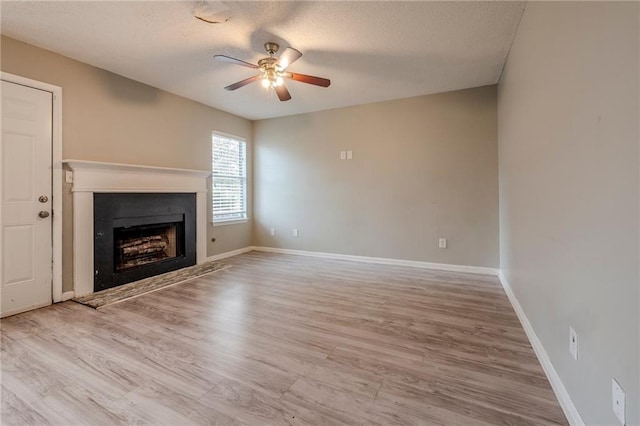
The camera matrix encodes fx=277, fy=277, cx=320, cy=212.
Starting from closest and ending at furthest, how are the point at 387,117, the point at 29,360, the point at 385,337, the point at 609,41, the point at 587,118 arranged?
the point at 609,41 < the point at 587,118 < the point at 29,360 < the point at 385,337 < the point at 387,117

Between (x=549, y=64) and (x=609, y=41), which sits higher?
(x=549, y=64)

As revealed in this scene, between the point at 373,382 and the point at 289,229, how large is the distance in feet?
12.2

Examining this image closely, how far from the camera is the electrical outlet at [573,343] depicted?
126cm

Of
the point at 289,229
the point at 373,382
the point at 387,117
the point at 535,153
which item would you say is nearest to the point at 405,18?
the point at 535,153

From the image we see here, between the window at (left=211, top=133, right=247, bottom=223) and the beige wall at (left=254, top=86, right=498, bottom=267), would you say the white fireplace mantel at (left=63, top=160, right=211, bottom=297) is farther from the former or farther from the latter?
the beige wall at (left=254, top=86, right=498, bottom=267)

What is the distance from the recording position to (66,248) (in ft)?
9.50

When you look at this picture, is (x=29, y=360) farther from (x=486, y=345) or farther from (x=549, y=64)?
(x=549, y=64)

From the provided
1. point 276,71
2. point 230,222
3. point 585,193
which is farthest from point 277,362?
point 230,222

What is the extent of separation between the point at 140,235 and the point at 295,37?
3091 millimetres

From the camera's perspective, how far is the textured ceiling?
7.11ft

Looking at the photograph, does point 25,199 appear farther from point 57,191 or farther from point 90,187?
point 90,187

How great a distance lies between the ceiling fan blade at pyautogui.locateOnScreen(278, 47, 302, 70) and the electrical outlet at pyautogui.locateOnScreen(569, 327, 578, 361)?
2594 mm

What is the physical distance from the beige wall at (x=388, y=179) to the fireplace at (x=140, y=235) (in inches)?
63.8

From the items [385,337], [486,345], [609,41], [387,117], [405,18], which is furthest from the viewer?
[387,117]
